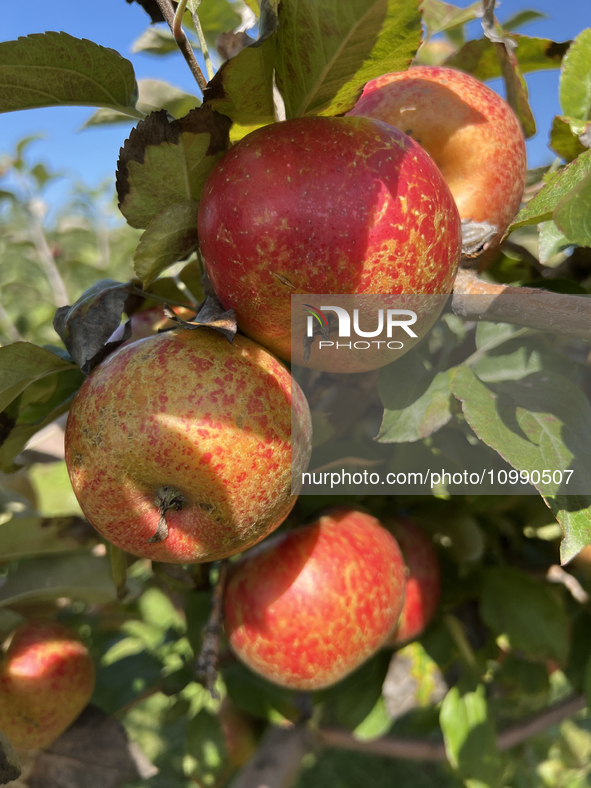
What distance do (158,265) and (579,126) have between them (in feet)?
1.80

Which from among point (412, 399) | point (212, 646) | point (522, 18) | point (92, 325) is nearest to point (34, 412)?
point (92, 325)

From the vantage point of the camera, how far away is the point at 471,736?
3.76 ft

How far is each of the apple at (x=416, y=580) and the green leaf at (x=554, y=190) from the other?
61 centimetres

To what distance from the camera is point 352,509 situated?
969mm

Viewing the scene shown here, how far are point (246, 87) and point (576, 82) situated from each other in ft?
1.78

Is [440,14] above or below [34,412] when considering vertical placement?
above

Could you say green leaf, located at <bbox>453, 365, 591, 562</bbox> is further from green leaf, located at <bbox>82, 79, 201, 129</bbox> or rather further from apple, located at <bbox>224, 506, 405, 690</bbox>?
green leaf, located at <bbox>82, 79, 201, 129</bbox>

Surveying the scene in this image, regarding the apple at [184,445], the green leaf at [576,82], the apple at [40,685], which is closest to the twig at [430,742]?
the apple at [40,685]

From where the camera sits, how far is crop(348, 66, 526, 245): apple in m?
0.70

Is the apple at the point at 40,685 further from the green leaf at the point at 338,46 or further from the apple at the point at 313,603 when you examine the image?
the green leaf at the point at 338,46

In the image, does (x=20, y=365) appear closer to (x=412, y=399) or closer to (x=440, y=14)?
(x=412, y=399)

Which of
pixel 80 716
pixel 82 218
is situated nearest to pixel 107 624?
pixel 80 716

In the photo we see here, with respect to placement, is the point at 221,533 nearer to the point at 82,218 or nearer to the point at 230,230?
the point at 230,230

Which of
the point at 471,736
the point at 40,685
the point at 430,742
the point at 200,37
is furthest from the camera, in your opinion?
the point at 430,742
